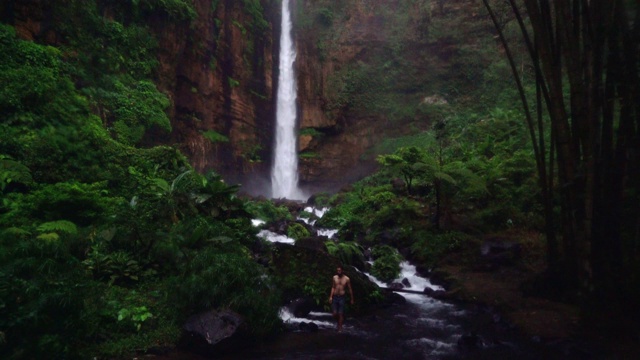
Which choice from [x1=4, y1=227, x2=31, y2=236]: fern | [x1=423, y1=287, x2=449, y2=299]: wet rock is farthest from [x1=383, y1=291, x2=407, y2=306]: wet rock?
[x1=4, y1=227, x2=31, y2=236]: fern

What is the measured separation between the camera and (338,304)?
Answer: 27.0 ft

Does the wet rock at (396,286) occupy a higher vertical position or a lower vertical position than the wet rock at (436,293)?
higher

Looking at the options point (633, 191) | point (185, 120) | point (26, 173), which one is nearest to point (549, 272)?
point (633, 191)

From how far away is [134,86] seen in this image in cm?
1789

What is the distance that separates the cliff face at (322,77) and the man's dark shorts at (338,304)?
16644 mm

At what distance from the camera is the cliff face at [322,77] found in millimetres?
25047

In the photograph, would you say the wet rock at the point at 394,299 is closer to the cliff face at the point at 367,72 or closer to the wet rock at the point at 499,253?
the wet rock at the point at 499,253

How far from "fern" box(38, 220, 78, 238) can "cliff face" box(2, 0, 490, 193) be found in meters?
14.0

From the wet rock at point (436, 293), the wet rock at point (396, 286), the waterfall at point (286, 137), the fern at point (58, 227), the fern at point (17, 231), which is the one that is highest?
the waterfall at point (286, 137)

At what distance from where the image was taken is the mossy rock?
371 inches

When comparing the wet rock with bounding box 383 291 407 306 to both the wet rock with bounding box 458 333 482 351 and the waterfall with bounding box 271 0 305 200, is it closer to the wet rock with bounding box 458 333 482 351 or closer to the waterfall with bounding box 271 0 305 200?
the wet rock with bounding box 458 333 482 351

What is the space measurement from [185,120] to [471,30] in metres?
23.2

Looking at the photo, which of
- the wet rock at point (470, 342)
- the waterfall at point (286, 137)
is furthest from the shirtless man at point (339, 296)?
the waterfall at point (286, 137)

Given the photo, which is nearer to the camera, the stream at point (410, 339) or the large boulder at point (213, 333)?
the large boulder at point (213, 333)
